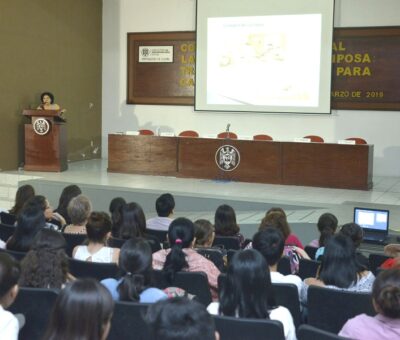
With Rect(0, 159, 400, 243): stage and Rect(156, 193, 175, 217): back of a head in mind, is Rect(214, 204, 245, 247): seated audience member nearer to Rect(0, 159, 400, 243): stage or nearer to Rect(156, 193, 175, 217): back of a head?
Rect(156, 193, 175, 217): back of a head

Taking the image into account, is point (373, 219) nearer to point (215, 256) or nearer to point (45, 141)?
point (215, 256)

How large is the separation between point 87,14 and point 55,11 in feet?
3.26

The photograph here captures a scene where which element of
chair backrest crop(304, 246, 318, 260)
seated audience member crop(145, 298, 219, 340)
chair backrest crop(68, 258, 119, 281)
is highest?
seated audience member crop(145, 298, 219, 340)

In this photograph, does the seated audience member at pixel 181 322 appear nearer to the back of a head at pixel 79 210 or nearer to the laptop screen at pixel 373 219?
the back of a head at pixel 79 210

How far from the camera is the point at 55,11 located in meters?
11.1

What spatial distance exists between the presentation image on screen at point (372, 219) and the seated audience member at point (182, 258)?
6.91ft

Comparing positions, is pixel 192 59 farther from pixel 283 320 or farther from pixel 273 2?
pixel 283 320

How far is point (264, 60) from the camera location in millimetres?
11031

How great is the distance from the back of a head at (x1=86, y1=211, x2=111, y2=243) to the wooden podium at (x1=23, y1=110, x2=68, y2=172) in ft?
20.7

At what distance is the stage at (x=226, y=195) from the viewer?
23.3 ft

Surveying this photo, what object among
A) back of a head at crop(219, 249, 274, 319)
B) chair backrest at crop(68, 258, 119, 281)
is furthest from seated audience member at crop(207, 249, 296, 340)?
chair backrest at crop(68, 258, 119, 281)

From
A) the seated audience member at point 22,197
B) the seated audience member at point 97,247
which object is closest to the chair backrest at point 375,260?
the seated audience member at point 97,247

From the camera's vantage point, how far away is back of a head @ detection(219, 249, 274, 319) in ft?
7.62

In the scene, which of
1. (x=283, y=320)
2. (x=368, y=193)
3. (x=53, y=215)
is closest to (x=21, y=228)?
(x=53, y=215)
